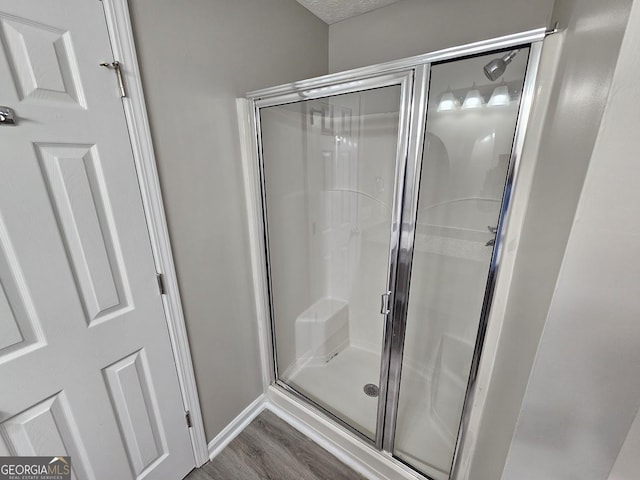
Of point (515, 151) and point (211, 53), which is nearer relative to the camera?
point (515, 151)

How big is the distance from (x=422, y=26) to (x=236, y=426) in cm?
268

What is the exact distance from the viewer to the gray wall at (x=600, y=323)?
38 cm

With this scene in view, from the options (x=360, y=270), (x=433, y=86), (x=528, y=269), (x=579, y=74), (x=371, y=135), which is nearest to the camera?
(x=579, y=74)

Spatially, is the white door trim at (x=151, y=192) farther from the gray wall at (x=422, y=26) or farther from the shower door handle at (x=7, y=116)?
the gray wall at (x=422, y=26)

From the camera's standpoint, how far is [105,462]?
106 cm

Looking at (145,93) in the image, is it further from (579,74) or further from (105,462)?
(105,462)

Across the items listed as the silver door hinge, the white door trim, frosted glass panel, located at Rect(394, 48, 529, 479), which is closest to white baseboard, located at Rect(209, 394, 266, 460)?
the white door trim

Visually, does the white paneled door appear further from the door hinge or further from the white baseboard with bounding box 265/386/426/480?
the white baseboard with bounding box 265/386/426/480

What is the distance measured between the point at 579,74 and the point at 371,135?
55.8 inches

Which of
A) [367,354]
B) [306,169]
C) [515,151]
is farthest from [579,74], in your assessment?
[367,354]

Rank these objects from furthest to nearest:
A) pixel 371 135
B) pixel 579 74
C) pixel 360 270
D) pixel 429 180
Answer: pixel 360 270, pixel 371 135, pixel 429 180, pixel 579 74

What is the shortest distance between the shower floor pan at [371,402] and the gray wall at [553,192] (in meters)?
0.57

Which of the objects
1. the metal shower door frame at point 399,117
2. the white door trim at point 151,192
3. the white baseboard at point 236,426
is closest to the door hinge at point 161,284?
the white door trim at point 151,192

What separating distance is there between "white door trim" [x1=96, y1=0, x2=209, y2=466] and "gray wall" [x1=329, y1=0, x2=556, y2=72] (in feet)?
4.51
